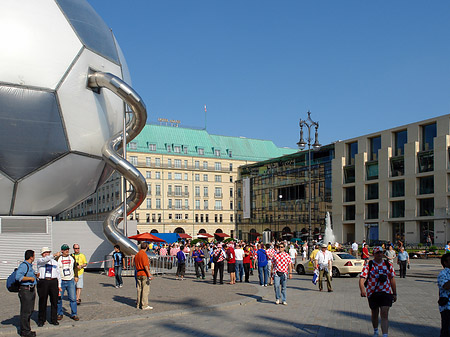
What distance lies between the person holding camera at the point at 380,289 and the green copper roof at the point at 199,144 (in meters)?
77.0

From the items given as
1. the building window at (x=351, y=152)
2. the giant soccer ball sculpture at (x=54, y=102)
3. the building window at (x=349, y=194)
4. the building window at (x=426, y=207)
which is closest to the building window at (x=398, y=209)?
the building window at (x=426, y=207)

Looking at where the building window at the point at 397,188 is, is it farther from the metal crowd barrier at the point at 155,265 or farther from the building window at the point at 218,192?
the building window at the point at 218,192

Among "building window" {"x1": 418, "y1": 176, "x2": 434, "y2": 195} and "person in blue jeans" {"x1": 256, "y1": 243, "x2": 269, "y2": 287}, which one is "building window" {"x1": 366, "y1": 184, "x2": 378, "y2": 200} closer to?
"building window" {"x1": 418, "y1": 176, "x2": 434, "y2": 195}

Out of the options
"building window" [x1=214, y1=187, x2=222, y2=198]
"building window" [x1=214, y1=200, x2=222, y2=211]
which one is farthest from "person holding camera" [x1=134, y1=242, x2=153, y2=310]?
"building window" [x1=214, y1=187, x2=222, y2=198]

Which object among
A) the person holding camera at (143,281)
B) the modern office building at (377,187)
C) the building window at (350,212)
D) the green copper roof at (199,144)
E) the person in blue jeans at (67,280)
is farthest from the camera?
the green copper roof at (199,144)

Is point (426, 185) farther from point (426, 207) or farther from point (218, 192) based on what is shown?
point (218, 192)

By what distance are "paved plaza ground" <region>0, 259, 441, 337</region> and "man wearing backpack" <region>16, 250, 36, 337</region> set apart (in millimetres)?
453

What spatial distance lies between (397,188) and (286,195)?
906 inches

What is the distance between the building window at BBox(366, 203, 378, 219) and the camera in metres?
57.1

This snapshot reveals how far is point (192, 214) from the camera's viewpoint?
87312 millimetres

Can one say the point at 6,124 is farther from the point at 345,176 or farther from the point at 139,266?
the point at 345,176

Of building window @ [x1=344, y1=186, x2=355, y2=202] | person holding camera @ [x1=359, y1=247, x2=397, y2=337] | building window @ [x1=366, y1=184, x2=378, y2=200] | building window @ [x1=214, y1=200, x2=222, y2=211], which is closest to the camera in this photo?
person holding camera @ [x1=359, y1=247, x2=397, y2=337]

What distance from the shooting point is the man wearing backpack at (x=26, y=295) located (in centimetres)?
866

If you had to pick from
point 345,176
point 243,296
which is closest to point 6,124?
point 243,296
